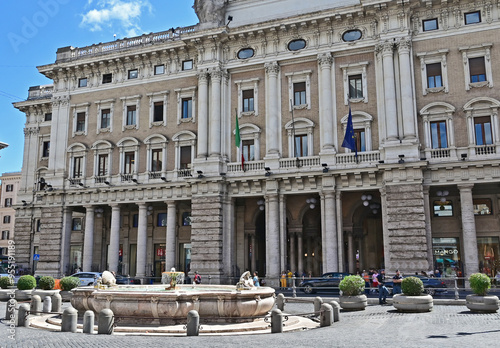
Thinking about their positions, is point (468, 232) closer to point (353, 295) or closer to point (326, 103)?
point (326, 103)

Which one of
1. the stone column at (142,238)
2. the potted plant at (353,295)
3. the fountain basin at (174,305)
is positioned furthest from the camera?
the stone column at (142,238)

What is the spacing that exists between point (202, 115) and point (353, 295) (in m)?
20.8

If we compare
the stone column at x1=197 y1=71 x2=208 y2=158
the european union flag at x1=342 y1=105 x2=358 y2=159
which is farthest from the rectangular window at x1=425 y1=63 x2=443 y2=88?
the stone column at x1=197 y1=71 x2=208 y2=158

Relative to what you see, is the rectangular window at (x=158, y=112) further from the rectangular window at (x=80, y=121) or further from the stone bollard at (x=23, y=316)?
the stone bollard at (x=23, y=316)

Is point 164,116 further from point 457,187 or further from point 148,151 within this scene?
point 457,187

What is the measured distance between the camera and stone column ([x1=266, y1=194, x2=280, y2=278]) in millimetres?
33281

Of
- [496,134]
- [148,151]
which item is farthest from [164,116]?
[496,134]

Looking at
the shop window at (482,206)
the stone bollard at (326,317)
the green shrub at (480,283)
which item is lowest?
the stone bollard at (326,317)

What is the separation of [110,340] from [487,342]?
988 centimetres

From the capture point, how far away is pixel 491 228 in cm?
3250

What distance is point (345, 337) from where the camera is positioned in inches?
535

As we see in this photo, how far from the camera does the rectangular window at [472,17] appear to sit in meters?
31.9

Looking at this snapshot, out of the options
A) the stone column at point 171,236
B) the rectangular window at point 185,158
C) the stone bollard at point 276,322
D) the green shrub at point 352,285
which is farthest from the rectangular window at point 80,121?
the stone bollard at point 276,322

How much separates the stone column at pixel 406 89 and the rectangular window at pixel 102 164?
2427 centimetres
